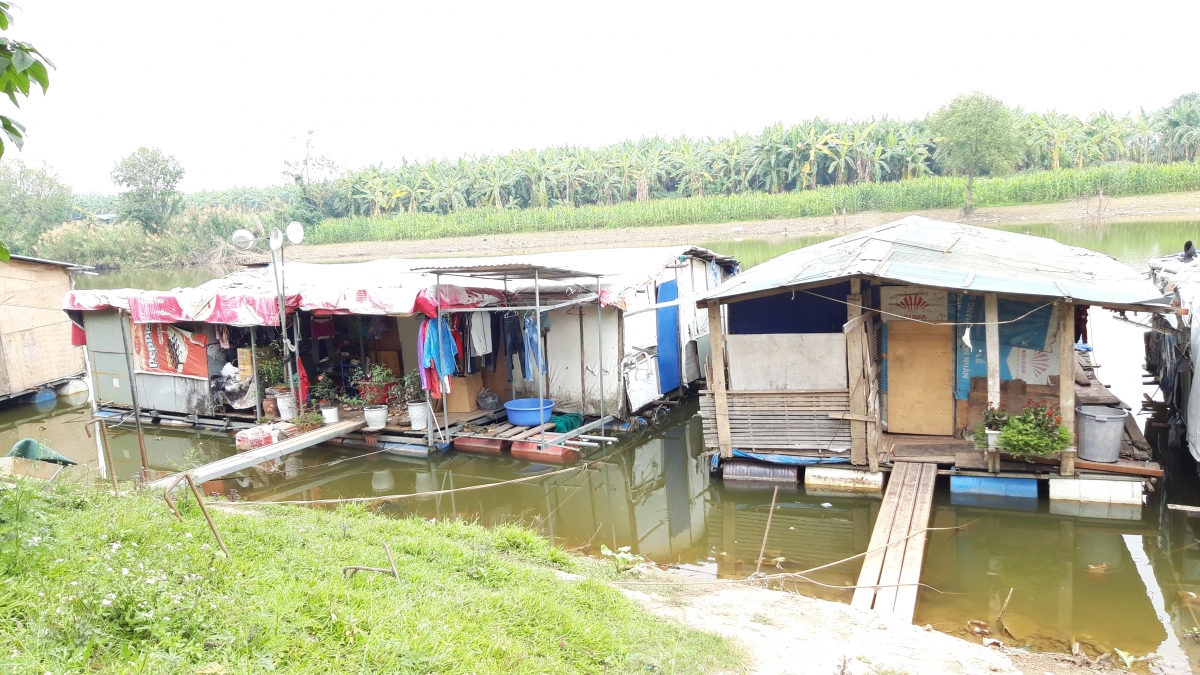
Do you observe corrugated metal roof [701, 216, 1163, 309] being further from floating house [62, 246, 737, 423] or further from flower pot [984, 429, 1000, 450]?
floating house [62, 246, 737, 423]

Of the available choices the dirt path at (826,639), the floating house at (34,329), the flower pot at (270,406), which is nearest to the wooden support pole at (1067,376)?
the dirt path at (826,639)

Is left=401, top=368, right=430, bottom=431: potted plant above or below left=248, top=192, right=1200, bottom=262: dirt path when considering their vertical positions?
below

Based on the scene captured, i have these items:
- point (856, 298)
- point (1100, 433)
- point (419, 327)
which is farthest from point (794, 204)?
point (1100, 433)

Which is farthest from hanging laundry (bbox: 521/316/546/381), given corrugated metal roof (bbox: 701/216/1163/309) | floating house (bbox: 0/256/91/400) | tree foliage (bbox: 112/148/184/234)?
tree foliage (bbox: 112/148/184/234)

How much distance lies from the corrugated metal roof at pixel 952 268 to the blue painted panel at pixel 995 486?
6.93 feet

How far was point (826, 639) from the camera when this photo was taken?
4.95 meters

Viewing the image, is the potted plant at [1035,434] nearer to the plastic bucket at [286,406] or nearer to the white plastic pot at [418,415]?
the white plastic pot at [418,415]

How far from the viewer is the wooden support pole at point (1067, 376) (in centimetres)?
809

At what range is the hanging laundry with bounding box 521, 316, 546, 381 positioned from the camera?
11.4 m

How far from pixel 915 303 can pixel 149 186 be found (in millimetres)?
48696

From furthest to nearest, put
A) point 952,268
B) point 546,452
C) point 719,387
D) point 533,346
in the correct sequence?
1. point 533,346
2. point 546,452
3. point 719,387
4. point 952,268

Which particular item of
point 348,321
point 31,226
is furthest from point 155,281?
point 348,321

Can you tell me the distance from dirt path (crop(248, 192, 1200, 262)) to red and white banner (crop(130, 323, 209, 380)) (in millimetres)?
27476

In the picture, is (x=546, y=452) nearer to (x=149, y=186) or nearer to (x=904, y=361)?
(x=904, y=361)
